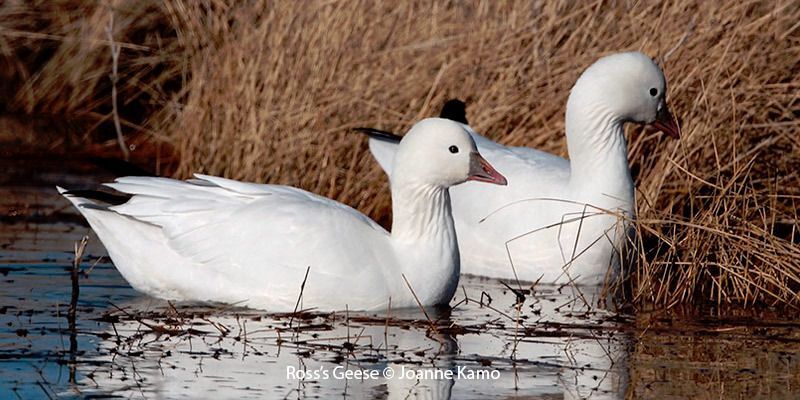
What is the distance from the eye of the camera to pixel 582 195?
881 centimetres

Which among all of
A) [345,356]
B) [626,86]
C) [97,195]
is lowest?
[345,356]

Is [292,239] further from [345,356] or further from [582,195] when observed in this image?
[582,195]

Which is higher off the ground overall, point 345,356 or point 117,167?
point 117,167

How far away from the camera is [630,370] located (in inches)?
249

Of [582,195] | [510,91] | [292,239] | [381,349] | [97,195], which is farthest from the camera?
[510,91]

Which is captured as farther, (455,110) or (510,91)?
(510,91)

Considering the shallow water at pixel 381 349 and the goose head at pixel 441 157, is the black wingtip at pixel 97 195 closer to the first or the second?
the shallow water at pixel 381 349

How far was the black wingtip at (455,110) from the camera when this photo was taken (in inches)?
395

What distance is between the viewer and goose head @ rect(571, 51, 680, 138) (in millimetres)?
8820

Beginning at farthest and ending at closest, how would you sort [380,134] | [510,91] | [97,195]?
[510,91] → [380,134] → [97,195]

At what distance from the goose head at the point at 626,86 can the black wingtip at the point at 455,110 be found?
1.29 m

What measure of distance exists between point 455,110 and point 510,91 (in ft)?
1.62

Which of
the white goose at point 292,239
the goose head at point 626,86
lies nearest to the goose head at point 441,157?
the white goose at point 292,239

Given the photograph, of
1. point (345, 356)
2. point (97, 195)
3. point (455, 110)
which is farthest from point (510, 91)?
point (345, 356)
